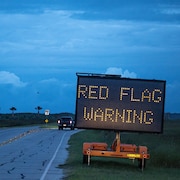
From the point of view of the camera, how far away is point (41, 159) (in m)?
28.2

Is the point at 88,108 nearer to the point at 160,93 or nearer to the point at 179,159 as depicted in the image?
the point at 160,93

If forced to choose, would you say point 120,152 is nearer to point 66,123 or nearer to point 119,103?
point 119,103

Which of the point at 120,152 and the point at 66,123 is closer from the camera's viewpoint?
the point at 120,152

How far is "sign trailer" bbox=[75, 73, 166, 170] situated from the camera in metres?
24.4

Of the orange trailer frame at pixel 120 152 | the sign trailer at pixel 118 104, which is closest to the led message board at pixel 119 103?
the sign trailer at pixel 118 104

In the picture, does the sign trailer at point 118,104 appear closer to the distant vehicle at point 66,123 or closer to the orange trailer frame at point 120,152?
the orange trailer frame at point 120,152

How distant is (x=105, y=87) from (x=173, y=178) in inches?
205

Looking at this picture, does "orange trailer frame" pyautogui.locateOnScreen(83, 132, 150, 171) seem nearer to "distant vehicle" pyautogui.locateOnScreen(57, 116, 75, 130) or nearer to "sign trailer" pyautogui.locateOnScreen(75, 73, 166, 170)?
"sign trailer" pyautogui.locateOnScreen(75, 73, 166, 170)

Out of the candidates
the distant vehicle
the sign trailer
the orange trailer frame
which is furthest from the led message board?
the distant vehicle

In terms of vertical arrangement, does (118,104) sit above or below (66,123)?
above

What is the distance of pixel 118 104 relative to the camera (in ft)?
80.0

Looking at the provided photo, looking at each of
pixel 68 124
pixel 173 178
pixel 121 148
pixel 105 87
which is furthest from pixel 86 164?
pixel 68 124

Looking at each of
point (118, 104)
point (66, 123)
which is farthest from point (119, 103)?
point (66, 123)

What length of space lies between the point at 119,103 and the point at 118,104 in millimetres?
58
